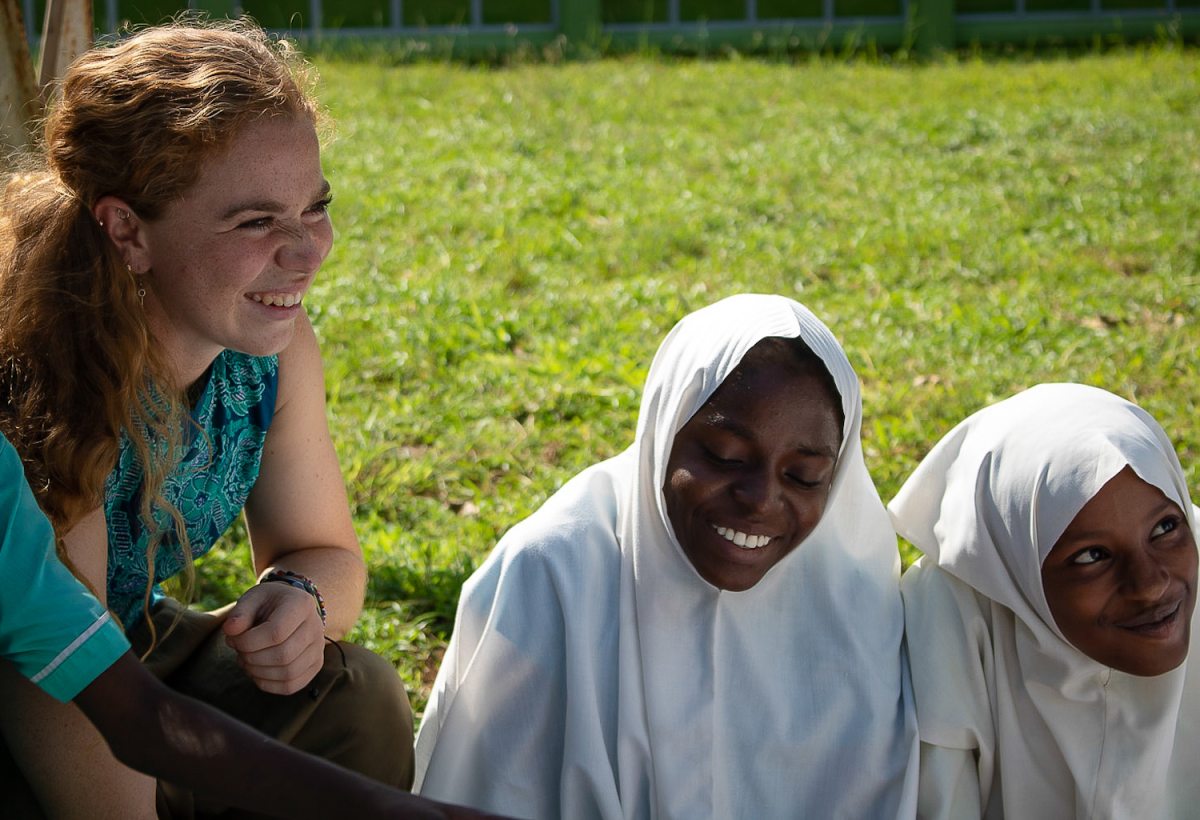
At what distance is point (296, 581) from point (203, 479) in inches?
10.7

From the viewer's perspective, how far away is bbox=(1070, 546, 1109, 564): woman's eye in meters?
2.61

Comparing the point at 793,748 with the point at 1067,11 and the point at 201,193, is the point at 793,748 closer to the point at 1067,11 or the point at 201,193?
the point at 201,193

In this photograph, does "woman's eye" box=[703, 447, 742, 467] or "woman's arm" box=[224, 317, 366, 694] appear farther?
"woman's arm" box=[224, 317, 366, 694]

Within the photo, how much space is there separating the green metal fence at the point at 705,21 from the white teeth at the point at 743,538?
25.3 feet

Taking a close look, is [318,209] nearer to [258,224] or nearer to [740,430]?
[258,224]

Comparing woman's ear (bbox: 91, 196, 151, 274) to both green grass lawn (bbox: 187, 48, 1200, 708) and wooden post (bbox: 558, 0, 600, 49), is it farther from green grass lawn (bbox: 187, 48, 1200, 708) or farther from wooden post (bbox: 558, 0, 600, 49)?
wooden post (bbox: 558, 0, 600, 49)

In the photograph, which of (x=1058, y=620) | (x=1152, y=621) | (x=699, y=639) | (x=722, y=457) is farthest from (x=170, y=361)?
(x=1152, y=621)

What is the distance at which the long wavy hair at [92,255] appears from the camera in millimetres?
2316

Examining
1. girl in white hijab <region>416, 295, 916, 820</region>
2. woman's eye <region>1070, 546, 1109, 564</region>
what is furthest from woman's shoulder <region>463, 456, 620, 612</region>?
woman's eye <region>1070, 546, 1109, 564</region>

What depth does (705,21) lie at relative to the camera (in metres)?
10.2

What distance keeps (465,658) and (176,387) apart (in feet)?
2.55

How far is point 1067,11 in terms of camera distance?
1048 centimetres

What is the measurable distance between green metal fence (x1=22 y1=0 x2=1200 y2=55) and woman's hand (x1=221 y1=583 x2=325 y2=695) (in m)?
7.81

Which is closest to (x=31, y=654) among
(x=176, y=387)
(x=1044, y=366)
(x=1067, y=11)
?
(x=176, y=387)
